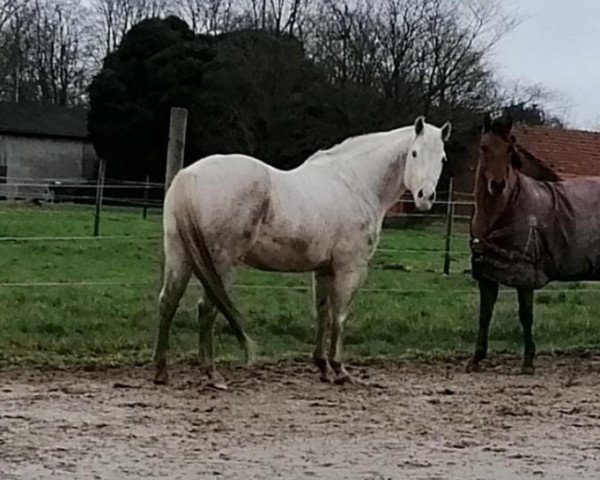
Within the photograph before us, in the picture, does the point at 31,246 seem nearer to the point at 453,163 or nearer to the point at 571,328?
the point at 571,328

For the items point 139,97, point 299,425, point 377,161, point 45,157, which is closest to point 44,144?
point 45,157

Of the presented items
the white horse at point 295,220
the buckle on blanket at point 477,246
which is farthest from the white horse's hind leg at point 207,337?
the buckle on blanket at point 477,246

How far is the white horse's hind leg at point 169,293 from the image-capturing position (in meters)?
6.57

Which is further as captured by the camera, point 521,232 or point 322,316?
point 521,232

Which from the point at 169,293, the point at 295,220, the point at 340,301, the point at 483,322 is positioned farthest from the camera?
the point at 483,322

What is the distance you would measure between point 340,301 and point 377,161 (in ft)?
3.32

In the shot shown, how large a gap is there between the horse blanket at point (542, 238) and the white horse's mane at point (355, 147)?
1.04 meters

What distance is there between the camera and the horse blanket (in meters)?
7.71

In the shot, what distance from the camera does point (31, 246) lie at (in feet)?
49.5

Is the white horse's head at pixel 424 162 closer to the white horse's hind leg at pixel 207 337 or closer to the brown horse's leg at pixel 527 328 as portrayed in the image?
the brown horse's leg at pixel 527 328

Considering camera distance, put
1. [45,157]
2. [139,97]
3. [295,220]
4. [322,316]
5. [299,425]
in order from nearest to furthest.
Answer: [299,425] → [295,220] → [322,316] → [139,97] → [45,157]


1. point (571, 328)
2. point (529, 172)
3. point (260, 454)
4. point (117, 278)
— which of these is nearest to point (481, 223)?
point (529, 172)

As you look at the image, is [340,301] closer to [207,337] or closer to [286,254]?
[286,254]

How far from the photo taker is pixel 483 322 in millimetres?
7879
